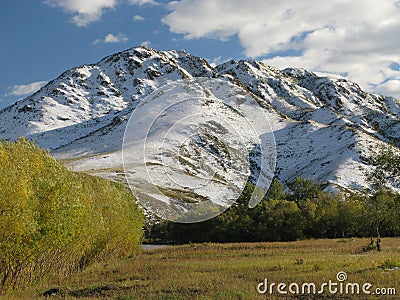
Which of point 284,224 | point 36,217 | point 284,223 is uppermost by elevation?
point 36,217

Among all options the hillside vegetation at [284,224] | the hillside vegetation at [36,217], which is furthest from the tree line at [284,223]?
the hillside vegetation at [36,217]

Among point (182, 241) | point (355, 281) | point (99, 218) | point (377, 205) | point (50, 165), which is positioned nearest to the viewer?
point (355, 281)

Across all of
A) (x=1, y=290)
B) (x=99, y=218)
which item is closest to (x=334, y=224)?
(x=99, y=218)

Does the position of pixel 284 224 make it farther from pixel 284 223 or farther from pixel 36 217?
pixel 36 217

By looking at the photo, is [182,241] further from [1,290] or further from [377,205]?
[1,290]

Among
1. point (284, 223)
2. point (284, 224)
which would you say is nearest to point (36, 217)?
point (284, 223)

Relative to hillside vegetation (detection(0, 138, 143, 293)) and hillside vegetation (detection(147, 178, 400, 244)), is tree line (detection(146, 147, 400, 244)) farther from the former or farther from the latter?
hillside vegetation (detection(0, 138, 143, 293))

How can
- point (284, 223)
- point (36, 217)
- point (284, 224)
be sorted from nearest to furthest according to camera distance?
point (36, 217)
point (284, 223)
point (284, 224)

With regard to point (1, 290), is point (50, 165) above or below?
above

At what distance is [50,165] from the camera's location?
34094 mm

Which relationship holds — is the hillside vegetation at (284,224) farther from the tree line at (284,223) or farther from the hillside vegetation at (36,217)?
the hillside vegetation at (36,217)

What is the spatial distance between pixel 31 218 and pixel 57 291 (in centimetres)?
569

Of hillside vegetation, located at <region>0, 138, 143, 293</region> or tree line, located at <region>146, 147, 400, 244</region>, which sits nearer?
hillside vegetation, located at <region>0, 138, 143, 293</region>

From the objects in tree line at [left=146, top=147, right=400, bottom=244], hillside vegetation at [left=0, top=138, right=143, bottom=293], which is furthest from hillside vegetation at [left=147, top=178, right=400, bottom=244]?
hillside vegetation at [left=0, top=138, right=143, bottom=293]
